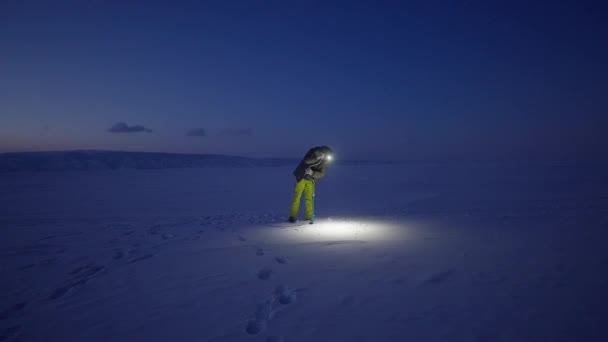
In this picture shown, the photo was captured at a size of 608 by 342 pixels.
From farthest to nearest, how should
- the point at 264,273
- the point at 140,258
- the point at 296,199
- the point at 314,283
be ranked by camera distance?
the point at 296,199 → the point at 140,258 → the point at 264,273 → the point at 314,283

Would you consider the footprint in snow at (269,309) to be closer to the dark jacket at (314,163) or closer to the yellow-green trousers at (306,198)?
the yellow-green trousers at (306,198)

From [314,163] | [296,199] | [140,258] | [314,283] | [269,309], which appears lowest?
[140,258]

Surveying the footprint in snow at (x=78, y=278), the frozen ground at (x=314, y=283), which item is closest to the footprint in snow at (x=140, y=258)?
the frozen ground at (x=314, y=283)

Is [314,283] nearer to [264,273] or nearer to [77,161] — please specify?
[264,273]

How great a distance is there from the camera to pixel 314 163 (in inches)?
321

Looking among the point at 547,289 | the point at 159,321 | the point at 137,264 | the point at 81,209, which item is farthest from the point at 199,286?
the point at 81,209

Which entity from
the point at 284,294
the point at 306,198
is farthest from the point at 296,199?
the point at 284,294

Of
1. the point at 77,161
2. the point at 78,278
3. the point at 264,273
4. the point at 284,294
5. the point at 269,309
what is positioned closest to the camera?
the point at 269,309

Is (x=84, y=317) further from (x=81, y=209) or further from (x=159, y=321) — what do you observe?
(x=81, y=209)

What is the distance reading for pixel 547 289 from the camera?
10.9 ft

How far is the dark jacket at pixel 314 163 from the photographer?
8.12 meters

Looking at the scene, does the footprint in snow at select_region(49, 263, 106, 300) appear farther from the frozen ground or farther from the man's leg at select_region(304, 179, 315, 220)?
the man's leg at select_region(304, 179, 315, 220)

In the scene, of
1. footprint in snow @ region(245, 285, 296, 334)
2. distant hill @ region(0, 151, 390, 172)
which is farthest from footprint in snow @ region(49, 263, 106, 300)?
distant hill @ region(0, 151, 390, 172)

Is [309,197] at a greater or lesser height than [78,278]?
greater
